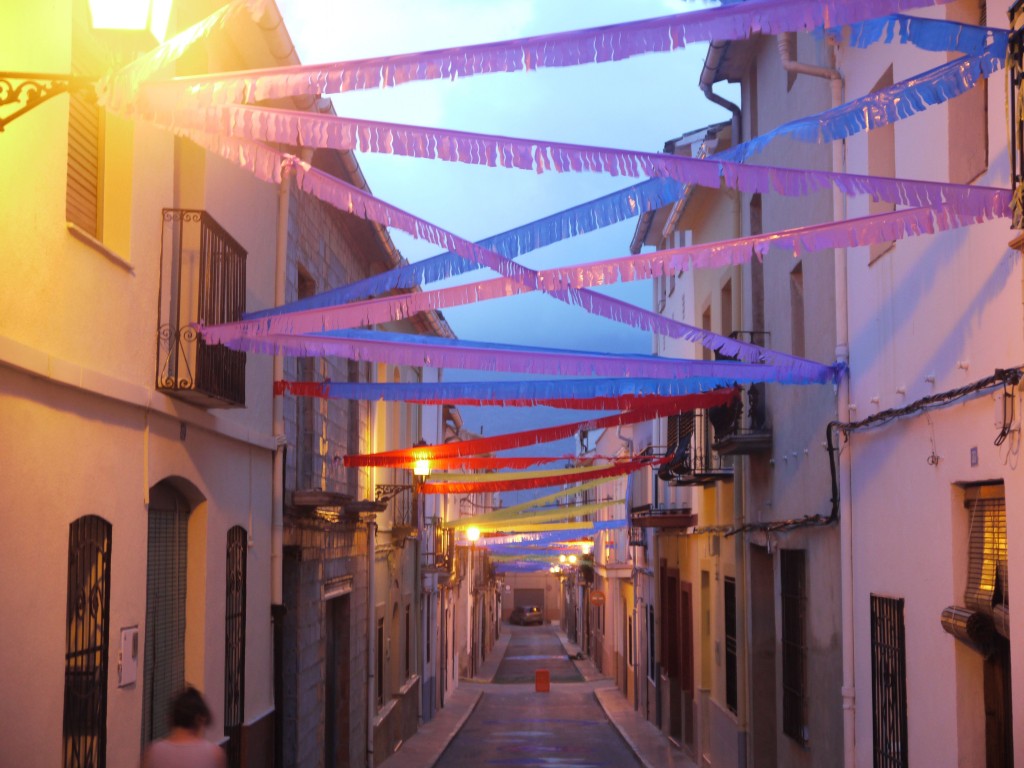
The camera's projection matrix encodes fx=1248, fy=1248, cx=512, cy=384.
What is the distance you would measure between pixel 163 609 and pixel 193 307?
2278 mm

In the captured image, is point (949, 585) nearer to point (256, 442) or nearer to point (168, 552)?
point (168, 552)

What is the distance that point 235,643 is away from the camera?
36.0 ft

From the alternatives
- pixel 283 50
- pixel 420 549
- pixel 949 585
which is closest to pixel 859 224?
pixel 949 585

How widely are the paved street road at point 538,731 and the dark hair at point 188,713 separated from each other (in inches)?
610

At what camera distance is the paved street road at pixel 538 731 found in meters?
21.9

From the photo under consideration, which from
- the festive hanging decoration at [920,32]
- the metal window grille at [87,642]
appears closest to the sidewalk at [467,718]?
the metal window grille at [87,642]

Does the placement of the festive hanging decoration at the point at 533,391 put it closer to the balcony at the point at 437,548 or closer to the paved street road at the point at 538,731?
the paved street road at the point at 538,731

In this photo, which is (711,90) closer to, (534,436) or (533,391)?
(534,436)

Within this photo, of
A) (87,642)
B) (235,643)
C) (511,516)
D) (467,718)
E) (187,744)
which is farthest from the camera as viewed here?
(467,718)

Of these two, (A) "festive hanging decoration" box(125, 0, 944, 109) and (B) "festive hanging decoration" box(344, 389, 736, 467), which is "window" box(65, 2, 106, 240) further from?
(B) "festive hanging decoration" box(344, 389, 736, 467)

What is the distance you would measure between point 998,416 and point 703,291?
1349cm

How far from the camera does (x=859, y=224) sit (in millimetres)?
6746

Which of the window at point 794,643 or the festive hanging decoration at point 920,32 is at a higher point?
the festive hanging decoration at point 920,32

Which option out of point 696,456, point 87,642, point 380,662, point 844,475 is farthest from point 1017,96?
point 380,662
